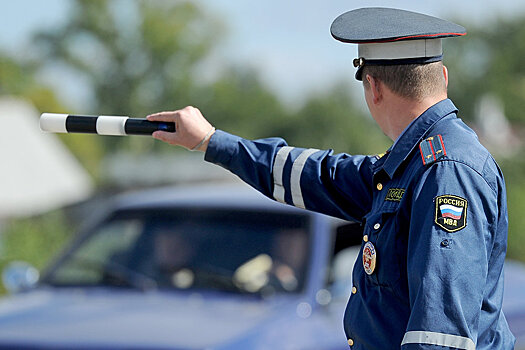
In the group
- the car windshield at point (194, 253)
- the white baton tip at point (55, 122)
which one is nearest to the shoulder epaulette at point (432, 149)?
the white baton tip at point (55, 122)

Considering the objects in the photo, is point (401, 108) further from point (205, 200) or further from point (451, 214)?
point (205, 200)

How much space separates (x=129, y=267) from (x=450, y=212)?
323cm

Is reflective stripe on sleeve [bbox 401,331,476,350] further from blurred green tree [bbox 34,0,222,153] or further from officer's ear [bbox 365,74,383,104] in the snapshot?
blurred green tree [bbox 34,0,222,153]

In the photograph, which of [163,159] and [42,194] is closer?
[42,194]

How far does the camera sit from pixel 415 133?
232 centimetres

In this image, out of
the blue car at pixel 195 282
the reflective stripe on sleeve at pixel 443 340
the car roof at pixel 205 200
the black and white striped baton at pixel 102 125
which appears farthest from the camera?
the car roof at pixel 205 200

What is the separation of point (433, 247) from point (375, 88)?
0.51m

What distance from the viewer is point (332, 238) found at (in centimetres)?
488

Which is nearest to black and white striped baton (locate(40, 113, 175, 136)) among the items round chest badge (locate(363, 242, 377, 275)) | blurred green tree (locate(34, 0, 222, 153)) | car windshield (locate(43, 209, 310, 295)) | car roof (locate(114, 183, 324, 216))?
round chest badge (locate(363, 242, 377, 275))

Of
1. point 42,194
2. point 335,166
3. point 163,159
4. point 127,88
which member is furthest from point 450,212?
point 127,88

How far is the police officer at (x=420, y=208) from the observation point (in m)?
2.04

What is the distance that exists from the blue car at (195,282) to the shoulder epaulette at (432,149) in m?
1.91

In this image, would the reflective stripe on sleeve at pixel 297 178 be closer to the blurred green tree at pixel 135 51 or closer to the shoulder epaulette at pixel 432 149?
the shoulder epaulette at pixel 432 149

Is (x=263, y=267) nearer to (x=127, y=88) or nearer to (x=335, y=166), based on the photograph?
(x=335, y=166)
